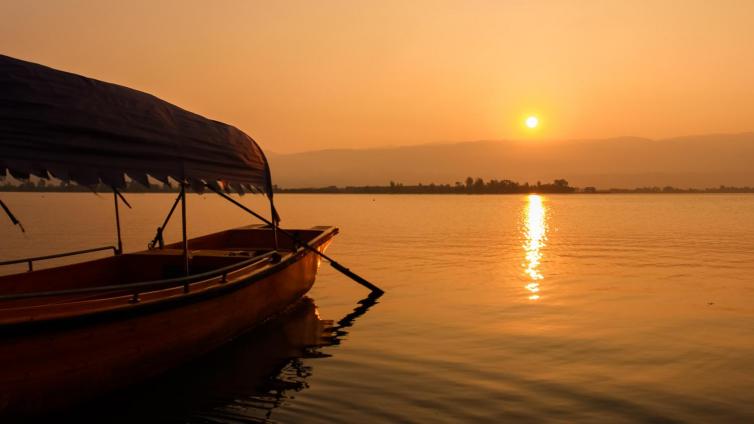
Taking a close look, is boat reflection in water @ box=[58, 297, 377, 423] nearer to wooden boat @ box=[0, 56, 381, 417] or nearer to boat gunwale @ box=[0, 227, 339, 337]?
Answer: wooden boat @ box=[0, 56, 381, 417]

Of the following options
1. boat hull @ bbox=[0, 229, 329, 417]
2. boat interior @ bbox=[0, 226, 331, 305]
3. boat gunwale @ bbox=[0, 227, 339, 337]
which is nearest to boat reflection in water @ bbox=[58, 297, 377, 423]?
boat hull @ bbox=[0, 229, 329, 417]

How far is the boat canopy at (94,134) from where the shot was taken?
6.28 meters

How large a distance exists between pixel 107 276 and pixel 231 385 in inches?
159

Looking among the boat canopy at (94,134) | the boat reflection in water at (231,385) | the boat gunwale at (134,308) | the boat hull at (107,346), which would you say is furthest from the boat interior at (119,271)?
the boat canopy at (94,134)

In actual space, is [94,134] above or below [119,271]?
above

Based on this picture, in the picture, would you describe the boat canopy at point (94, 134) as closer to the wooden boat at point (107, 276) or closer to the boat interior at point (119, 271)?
the wooden boat at point (107, 276)

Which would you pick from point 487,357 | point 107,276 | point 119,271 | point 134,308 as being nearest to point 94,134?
point 134,308

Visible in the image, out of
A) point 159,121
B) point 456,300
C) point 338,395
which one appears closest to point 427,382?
point 338,395

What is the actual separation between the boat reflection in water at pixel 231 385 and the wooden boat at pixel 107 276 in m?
0.29

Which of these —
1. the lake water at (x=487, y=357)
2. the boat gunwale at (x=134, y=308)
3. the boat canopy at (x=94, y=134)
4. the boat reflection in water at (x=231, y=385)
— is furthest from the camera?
the lake water at (x=487, y=357)

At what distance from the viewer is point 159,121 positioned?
27.0ft

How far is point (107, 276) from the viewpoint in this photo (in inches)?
422

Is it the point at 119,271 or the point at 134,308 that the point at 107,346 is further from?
the point at 119,271

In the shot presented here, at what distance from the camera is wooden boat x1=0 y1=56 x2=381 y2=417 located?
6.07m
